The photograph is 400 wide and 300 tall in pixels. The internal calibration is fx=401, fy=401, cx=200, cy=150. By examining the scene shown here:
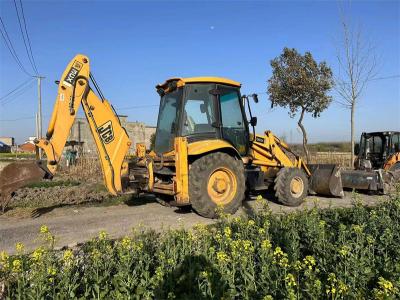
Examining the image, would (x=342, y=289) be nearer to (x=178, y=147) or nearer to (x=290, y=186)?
(x=178, y=147)

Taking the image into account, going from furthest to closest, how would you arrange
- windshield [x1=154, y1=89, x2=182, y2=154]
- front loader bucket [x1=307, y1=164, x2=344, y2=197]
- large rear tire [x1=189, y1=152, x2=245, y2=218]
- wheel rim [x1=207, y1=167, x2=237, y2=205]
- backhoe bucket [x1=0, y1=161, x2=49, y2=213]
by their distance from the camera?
front loader bucket [x1=307, y1=164, x2=344, y2=197] < windshield [x1=154, y1=89, x2=182, y2=154] < wheel rim [x1=207, y1=167, x2=237, y2=205] < backhoe bucket [x1=0, y1=161, x2=49, y2=213] < large rear tire [x1=189, y1=152, x2=245, y2=218]

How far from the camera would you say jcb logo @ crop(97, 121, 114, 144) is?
8.31 m

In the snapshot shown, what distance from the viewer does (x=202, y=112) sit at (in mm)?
8516

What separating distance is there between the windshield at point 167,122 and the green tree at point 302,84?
11928 millimetres

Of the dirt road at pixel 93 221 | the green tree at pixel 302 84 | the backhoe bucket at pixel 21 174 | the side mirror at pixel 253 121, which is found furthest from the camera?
the green tree at pixel 302 84

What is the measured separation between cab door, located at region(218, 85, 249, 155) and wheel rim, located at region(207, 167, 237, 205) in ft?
2.73

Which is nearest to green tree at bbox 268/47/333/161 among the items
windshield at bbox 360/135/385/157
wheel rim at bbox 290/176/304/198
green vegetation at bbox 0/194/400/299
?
windshield at bbox 360/135/385/157

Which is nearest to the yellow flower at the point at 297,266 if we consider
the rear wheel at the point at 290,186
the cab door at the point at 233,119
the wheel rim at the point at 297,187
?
the cab door at the point at 233,119

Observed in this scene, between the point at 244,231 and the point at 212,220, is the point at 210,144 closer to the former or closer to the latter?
the point at 212,220

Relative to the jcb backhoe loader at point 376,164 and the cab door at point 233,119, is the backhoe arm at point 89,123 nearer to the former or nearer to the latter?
the cab door at point 233,119

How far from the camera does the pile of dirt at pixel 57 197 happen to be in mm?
10242

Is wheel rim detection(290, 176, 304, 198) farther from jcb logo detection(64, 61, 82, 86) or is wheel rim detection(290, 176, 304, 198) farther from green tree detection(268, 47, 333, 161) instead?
green tree detection(268, 47, 333, 161)

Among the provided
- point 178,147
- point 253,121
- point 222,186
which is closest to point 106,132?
point 178,147

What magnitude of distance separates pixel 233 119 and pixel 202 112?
0.85m
